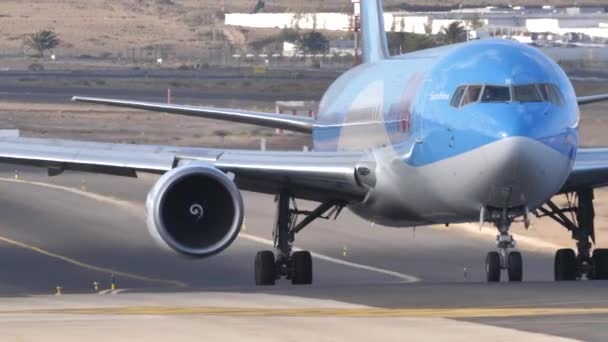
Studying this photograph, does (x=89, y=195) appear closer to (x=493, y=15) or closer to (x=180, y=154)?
(x=180, y=154)

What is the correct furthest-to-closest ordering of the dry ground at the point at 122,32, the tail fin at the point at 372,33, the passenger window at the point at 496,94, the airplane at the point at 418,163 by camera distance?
1. the dry ground at the point at 122,32
2. the tail fin at the point at 372,33
3. the passenger window at the point at 496,94
4. the airplane at the point at 418,163

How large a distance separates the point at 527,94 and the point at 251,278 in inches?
A: 450

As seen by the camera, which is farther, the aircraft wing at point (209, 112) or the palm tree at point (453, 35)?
the palm tree at point (453, 35)

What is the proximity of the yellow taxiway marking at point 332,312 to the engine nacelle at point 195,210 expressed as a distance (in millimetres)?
4107

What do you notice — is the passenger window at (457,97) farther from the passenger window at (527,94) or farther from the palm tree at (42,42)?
the palm tree at (42,42)

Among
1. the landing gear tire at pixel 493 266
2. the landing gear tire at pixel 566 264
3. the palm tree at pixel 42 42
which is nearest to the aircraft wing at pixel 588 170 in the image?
the landing gear tire at pixel 566 264

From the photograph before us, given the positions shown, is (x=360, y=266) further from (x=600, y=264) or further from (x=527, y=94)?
(x=527, y=94)

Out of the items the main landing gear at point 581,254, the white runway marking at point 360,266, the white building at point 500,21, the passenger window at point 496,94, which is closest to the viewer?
the passenger window at point 496,94

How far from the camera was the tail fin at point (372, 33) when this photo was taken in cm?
3073

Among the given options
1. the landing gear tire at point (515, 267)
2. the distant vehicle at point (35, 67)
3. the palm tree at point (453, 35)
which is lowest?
the distant vehicle at point (35, 67)

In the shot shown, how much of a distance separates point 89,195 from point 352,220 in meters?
8.92

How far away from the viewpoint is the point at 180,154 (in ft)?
79.3

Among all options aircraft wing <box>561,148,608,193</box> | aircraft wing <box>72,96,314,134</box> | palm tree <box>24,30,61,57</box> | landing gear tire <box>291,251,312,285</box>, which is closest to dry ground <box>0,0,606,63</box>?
palm tree <box>24,30,61,57</box>

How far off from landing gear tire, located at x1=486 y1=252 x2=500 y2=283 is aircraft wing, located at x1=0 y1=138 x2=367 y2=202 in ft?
8.89
